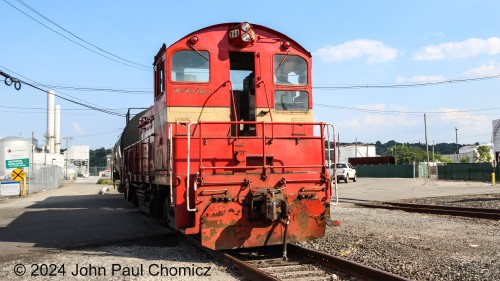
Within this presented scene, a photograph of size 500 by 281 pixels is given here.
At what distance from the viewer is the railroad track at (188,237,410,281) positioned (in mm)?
5750

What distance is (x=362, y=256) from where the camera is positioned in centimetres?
721

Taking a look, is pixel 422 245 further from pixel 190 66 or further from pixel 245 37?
pixel 190 66

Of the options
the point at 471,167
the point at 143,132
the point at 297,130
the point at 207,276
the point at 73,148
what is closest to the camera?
the point at 207,276

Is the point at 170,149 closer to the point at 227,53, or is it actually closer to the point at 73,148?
the point at 227,53

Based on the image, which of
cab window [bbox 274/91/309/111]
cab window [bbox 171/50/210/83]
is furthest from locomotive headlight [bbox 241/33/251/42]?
cab window [bbox 274/91/309/111]

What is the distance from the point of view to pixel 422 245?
824 centimetres

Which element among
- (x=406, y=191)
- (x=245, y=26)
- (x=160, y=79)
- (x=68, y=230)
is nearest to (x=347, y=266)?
(x=245, y=26)

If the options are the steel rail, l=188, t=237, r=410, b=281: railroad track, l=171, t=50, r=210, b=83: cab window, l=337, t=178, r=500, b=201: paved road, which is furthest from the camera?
l=337, t=178, r=500, b=201: paved road

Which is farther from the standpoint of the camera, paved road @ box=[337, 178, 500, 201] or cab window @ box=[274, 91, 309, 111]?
paved road @ box=[337, 178, 500, 201]

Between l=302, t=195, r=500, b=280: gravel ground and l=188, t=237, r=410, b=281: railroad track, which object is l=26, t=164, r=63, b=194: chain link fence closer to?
l=302, t=195, r=500, b=280: gravel ground

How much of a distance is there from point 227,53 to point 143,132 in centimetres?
440

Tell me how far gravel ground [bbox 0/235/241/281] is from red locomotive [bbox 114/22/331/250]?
537mm

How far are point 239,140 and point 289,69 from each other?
5.89 ft

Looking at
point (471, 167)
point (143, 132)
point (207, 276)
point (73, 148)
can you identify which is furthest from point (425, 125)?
point (73, 148)
